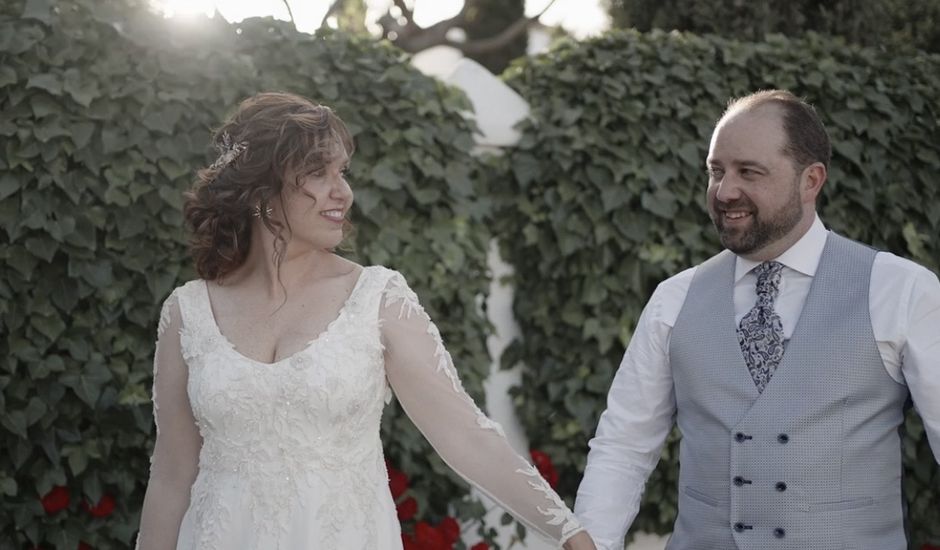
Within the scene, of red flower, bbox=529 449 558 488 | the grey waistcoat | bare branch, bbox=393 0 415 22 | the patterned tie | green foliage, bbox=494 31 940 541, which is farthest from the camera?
bare branch, bbox=393 0 415 22

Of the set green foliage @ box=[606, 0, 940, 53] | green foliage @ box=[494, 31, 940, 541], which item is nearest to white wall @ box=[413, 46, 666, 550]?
green foliage @ box=[494, 31, 940, 541]

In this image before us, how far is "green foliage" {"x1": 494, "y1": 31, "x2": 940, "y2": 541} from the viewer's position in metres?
4.45

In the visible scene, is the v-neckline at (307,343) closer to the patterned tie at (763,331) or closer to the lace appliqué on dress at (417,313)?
the lace appliqué on dress at (417,313)

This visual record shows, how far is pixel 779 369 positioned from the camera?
2605 mm

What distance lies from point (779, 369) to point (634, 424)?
17.4 inches

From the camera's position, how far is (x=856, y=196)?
4.61m

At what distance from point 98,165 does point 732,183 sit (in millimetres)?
2019

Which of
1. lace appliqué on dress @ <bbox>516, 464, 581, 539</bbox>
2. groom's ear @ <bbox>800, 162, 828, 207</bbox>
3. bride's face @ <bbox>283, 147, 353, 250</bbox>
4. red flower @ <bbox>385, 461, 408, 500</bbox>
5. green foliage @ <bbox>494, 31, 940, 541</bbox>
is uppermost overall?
groom's ear @ <bbox>800, 162, 828, 207</bbox>

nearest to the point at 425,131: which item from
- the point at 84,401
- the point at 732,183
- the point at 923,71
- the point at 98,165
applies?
the point at 98,165

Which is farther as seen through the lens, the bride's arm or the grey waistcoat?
the bride's arm

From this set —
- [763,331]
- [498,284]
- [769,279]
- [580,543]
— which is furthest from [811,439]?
[498,284]

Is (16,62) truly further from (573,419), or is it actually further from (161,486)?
(573,419)

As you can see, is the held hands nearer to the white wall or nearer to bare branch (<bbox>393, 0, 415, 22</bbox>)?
the white wall

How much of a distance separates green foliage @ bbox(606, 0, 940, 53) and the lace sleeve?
312 centimetres
